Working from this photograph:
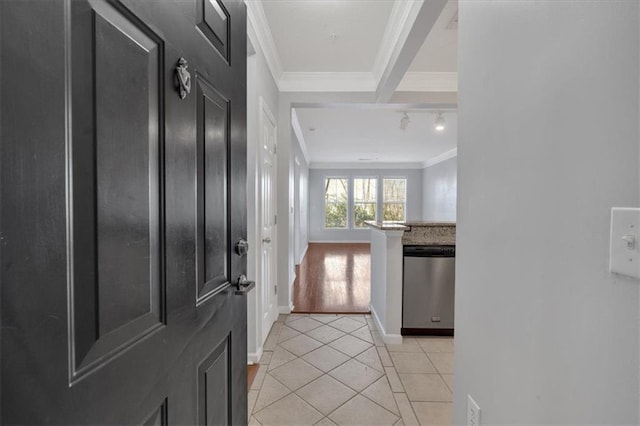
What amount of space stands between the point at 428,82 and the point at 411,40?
4.51ft

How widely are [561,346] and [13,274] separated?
1.01m

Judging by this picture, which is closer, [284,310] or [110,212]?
[110,212]

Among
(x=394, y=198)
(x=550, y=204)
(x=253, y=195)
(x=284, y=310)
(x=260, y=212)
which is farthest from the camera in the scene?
(x=394, y=198)

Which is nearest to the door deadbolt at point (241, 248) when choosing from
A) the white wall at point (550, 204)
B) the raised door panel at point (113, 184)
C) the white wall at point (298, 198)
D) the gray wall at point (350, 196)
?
the raised door panel at point (113, 184)

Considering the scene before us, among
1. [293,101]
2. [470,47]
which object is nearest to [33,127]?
[470,47]

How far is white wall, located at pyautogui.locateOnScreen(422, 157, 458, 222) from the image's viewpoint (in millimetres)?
6969

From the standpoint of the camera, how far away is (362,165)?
9109mm

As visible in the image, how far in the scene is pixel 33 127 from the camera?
1.23 ft

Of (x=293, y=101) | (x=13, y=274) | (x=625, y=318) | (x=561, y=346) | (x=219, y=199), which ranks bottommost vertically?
(x=561, y=346)

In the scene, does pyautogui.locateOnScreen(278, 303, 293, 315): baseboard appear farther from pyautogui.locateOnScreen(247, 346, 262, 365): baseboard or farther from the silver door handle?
the silver door handle

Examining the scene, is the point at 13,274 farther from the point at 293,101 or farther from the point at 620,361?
the point at 293,101

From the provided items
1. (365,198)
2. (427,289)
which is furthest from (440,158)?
(427,289)

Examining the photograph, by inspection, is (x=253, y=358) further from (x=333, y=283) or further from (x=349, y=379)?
(x=333, y=283)

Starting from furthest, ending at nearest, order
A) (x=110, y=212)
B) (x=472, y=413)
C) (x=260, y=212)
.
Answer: (x=260, y=212) → (x=472, y=413) → (x=110, y=212)
